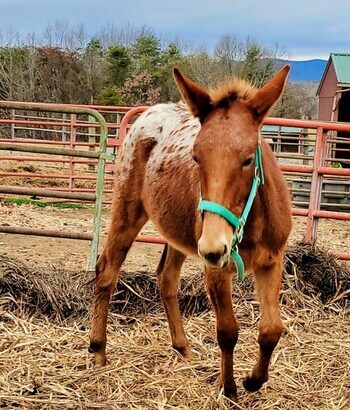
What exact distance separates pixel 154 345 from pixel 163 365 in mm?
339

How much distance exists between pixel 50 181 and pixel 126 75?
18.5 metres

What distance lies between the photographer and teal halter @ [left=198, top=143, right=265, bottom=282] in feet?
8.35

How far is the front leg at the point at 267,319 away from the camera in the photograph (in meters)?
3.21

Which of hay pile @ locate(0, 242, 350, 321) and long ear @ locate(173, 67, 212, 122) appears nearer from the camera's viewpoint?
long ear @ locate(173, 67, 212, 122)

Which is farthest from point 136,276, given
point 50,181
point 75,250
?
point 50,181

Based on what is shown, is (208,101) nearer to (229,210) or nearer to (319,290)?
(229,210)

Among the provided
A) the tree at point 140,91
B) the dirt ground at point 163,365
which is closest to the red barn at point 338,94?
the tree at point 140,91

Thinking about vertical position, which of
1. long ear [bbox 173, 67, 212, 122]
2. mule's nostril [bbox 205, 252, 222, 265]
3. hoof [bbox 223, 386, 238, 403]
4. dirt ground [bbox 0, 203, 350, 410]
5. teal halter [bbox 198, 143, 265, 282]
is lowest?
dirt ground [bbox 0, 203, 350, 410]

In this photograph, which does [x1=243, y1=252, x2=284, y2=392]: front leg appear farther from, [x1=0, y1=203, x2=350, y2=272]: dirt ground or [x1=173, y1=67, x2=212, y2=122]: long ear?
[x1=0, y1=203, x2=350, y2=272]: dirt ground

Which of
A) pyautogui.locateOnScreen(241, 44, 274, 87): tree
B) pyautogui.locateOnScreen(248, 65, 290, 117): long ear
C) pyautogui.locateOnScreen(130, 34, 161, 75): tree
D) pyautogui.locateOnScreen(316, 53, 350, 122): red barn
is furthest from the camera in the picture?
pyautogui.locateOnScreen(130, 34, 161, 75): tree

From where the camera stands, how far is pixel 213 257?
242cm

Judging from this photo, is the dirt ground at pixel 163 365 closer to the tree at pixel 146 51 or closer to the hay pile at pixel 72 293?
the hay pile at pixel 72 293

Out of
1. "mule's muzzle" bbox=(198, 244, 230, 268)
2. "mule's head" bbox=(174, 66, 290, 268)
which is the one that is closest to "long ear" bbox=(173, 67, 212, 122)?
"mule's head" bbox=(174, 66, 290, 268)

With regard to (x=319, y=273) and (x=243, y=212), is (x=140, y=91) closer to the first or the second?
(x=319, y=273)
